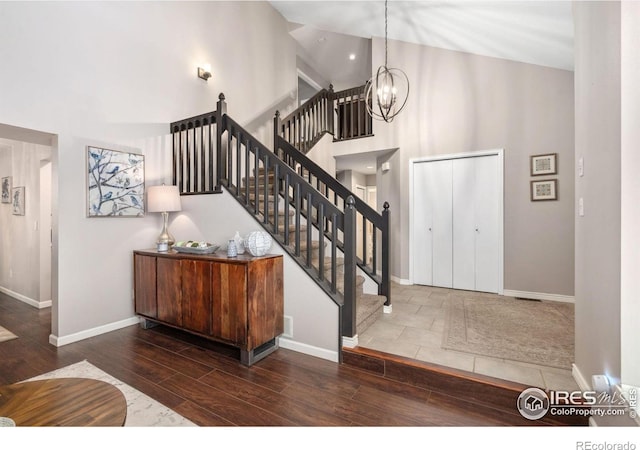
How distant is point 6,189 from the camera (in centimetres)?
459

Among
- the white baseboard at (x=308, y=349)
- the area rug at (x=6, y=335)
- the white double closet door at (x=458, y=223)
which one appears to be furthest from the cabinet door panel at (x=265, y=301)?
the white double closet door at (x=458, y=223)

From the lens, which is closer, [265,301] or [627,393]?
[627,393]

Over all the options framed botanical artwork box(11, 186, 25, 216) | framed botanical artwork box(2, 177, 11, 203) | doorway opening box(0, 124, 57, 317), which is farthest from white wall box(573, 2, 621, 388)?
framed botanical artwork box(2, 177, 11, 203)

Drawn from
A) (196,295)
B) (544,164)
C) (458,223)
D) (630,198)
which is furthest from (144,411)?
(544,164)

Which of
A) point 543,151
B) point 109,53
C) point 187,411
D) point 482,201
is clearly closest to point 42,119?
point 109,53

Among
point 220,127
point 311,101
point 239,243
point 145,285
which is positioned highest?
point 311,101

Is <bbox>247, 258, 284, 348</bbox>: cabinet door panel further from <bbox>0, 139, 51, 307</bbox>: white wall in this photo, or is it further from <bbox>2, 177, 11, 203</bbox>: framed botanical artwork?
<bbox>2, 177, 11, 203</bbox>: framed botanical artwork

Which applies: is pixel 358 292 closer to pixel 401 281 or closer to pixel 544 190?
pixel 401 281

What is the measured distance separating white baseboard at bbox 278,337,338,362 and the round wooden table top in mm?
1541

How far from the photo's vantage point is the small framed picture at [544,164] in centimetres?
379

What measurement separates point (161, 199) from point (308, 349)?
7.21 ft

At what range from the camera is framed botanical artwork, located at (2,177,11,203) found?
4.54 meters

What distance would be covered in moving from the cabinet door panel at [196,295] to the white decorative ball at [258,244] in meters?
0.38
